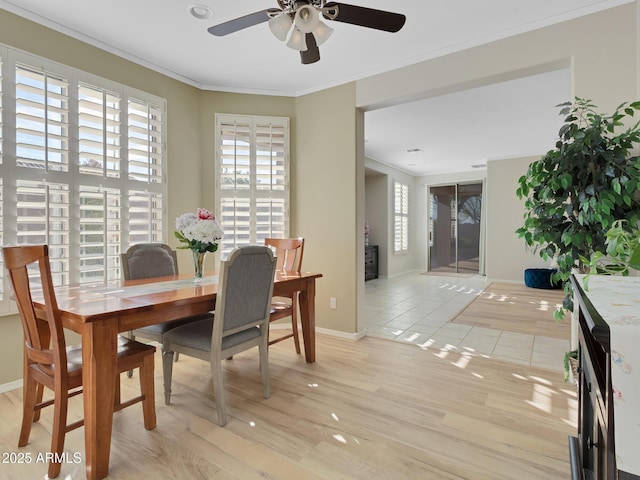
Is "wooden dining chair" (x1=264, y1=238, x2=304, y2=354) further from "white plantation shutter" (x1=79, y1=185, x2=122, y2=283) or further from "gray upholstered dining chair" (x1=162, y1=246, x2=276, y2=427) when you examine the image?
"white plantation shutter" (x1=79, y1=185, x2=122, y2=283)

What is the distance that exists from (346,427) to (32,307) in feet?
5.76

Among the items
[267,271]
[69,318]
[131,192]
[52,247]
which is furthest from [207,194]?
[69,318]

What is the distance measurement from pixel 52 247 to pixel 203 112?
2083 mm

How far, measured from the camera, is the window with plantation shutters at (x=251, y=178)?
3885 millimetres

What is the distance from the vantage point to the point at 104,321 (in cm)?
160

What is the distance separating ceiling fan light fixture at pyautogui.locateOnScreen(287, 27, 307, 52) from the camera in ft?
6.48

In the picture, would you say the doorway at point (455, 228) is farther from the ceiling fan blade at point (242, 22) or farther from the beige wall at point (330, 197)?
the ceiling fan blade at point (242, 22)

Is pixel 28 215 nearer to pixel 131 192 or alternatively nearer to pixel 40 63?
pixel 131 192

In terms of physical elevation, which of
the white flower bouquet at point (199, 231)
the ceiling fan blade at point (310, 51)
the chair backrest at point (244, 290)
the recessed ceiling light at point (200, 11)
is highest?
the recessed ceiling light at point (200, 11)

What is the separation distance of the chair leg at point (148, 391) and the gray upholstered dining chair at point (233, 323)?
246mm

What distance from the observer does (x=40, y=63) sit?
2584mm

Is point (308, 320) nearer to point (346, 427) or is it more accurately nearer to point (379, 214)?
point (346, 427)

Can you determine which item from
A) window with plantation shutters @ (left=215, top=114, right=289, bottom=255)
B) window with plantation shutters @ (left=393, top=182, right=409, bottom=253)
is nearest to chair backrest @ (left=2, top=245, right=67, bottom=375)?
window with plantation shutters @ (left=215, top=114, right=289, bottom=255)

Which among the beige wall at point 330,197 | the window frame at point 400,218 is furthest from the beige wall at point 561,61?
the window frame at point 400,218
